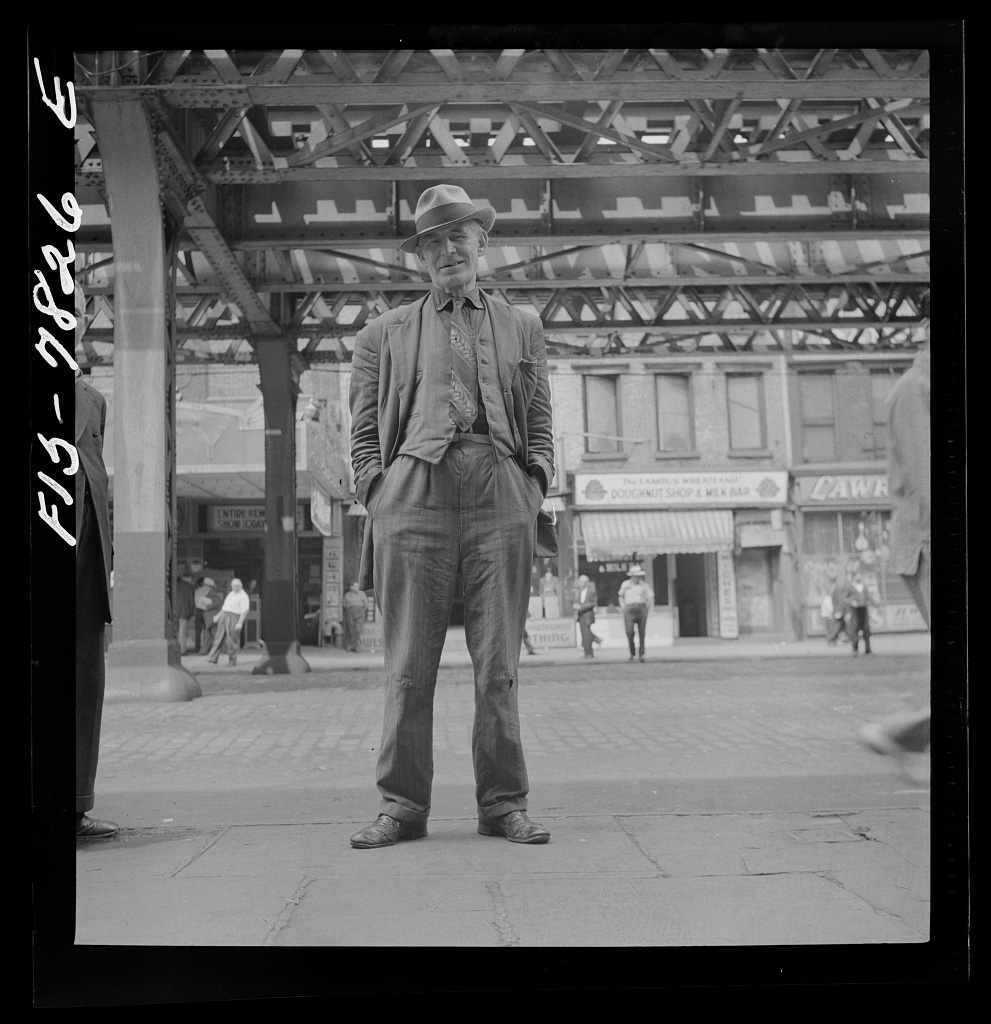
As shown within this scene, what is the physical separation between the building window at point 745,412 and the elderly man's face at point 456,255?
98cm

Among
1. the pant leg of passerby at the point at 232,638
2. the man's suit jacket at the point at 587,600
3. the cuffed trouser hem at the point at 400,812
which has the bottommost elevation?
the cuffed trouser hem at the point at 400,812

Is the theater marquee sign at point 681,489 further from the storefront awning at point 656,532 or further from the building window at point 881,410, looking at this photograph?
the building window at point 881,410

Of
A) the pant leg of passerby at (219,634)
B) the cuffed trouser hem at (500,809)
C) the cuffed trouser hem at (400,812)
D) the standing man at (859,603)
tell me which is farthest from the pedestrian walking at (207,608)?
the standing man at (859,603)

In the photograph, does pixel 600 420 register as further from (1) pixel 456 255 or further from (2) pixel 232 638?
(2) pixel 232 638

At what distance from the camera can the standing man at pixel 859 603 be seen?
334 cm

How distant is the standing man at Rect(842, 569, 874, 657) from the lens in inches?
132

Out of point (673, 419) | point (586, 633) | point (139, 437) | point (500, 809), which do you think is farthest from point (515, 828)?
point (139, 437)

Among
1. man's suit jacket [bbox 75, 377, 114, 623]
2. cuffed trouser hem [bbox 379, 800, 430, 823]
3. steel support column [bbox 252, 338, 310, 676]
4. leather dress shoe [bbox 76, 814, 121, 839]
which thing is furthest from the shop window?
leather dress shoe [bbox 76, 814, 121, 839]

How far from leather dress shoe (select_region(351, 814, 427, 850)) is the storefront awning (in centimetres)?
107

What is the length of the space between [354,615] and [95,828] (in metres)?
1.12

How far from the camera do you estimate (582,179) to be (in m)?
3.87

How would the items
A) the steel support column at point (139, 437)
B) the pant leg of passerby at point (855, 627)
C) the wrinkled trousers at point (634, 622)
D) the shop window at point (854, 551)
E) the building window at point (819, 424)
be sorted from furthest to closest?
1. the steel support column at point (139, 437)
2. the building window at point (819, 424)
3. the shop window at point (854, 551)
4. the wrinkled trousers at point (634, 622)
5. the pant leg of passerby at point (855, 627)
